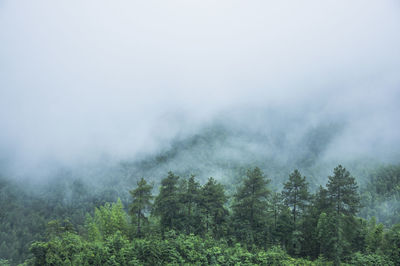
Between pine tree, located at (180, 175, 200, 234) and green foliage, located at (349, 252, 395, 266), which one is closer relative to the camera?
green foliage, located at (349, 252, 395, 266)

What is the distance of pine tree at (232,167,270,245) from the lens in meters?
32.3

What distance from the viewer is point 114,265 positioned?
23.3m

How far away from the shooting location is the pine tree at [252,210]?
3234 cm

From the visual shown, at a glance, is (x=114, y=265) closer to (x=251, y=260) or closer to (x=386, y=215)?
(x=251, y=260)

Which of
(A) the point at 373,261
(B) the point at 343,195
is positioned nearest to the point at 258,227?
(B) the point at 343,195

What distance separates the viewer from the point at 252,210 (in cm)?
3288

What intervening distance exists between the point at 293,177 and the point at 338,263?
34.2ft

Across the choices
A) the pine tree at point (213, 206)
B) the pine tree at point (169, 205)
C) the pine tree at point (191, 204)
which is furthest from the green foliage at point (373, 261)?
the pine tree at point (169, 205)

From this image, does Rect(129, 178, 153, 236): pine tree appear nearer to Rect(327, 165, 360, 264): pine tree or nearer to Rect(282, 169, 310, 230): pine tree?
Rect(282, 169, 310, 230): pine tree

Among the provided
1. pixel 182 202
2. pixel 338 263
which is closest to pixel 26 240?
pixel 182 202

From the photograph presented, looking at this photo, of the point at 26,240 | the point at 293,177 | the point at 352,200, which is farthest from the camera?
the point at 26,240

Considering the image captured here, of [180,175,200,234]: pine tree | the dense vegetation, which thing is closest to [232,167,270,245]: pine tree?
the dense vegetation

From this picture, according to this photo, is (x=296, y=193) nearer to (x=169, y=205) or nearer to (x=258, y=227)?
(x=258, y=227)

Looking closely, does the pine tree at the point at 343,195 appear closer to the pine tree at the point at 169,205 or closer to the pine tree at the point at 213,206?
the pine tree at the point at 213,206
